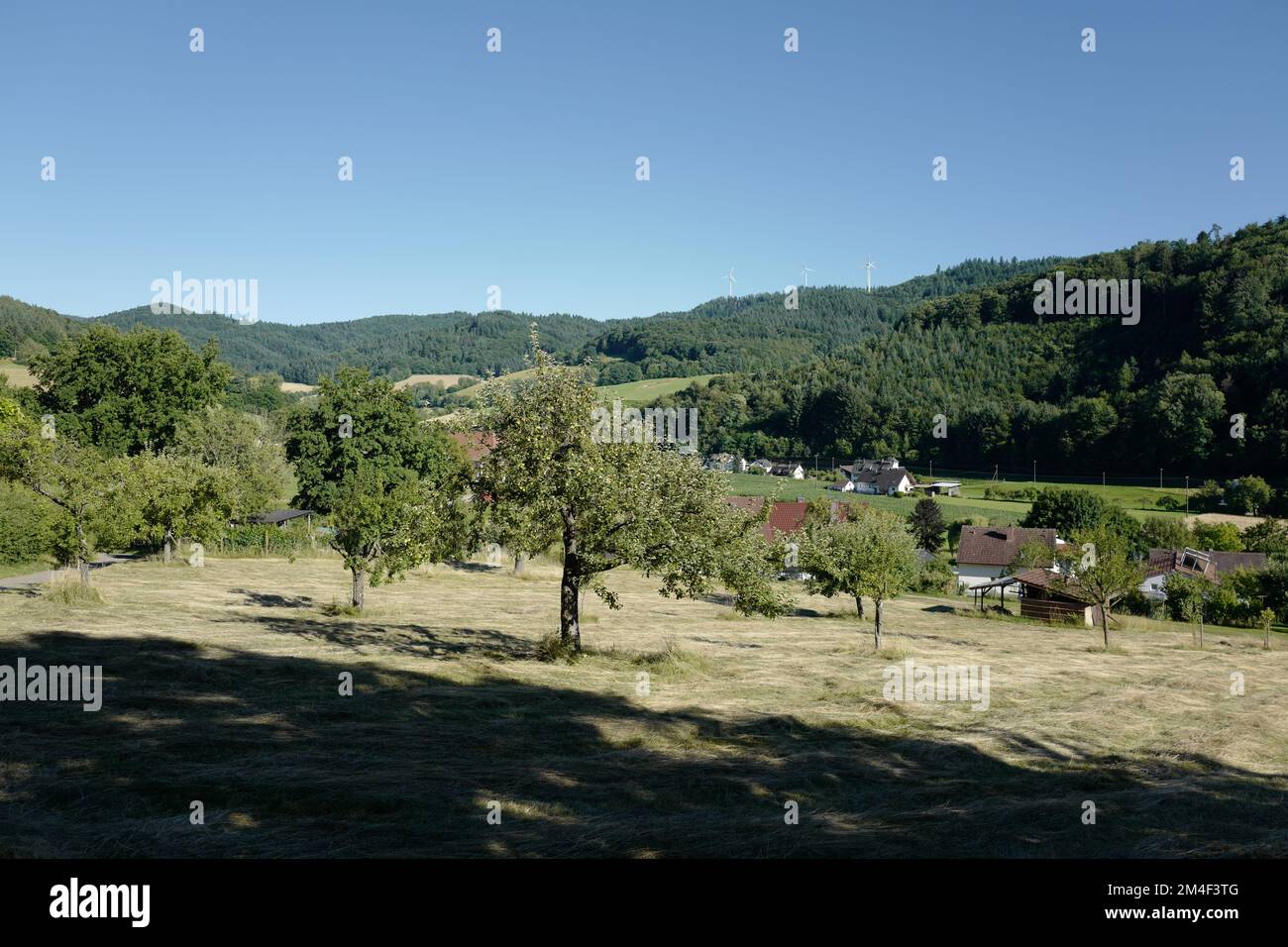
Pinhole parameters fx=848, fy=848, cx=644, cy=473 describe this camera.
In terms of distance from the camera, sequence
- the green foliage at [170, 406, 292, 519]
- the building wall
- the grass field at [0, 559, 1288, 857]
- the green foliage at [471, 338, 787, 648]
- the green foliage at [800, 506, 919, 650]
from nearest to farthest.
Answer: the grass field at [0, 559, 1288, 857] < the green foliage at [471, 338, 787, 648] < the green foliage at [800, 506, 919, 650] < the green foliage at [170, 406, 292, 519] < the building wall

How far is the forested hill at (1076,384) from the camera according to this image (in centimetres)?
10394

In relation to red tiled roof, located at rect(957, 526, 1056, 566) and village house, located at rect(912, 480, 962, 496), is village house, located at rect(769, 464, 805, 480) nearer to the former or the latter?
village house, located at rect(912, 480, 962, 496)

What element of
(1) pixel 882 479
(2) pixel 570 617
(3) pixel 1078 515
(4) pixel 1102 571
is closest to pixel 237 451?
(2) pixel 570 617

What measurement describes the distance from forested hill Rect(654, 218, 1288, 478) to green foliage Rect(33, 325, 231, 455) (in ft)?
336

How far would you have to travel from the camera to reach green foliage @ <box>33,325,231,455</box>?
172ft

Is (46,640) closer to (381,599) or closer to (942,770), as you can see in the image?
(381,599)

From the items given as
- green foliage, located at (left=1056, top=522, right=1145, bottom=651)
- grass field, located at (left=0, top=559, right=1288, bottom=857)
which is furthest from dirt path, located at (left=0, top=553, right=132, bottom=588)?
green foliage, located at (left=1056, top=522, right=1145, bottom=651)

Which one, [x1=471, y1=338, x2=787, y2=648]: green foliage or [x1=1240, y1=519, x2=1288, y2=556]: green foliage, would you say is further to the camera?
[x1=1240, y1=519, x2=1288, y2=556]: green foliage

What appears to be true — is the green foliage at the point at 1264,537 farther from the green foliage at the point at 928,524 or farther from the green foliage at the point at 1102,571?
the green foliage at the point at 1102,571

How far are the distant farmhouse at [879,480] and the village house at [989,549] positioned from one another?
37.2m

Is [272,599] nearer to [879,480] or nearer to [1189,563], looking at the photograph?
[1189,563]
